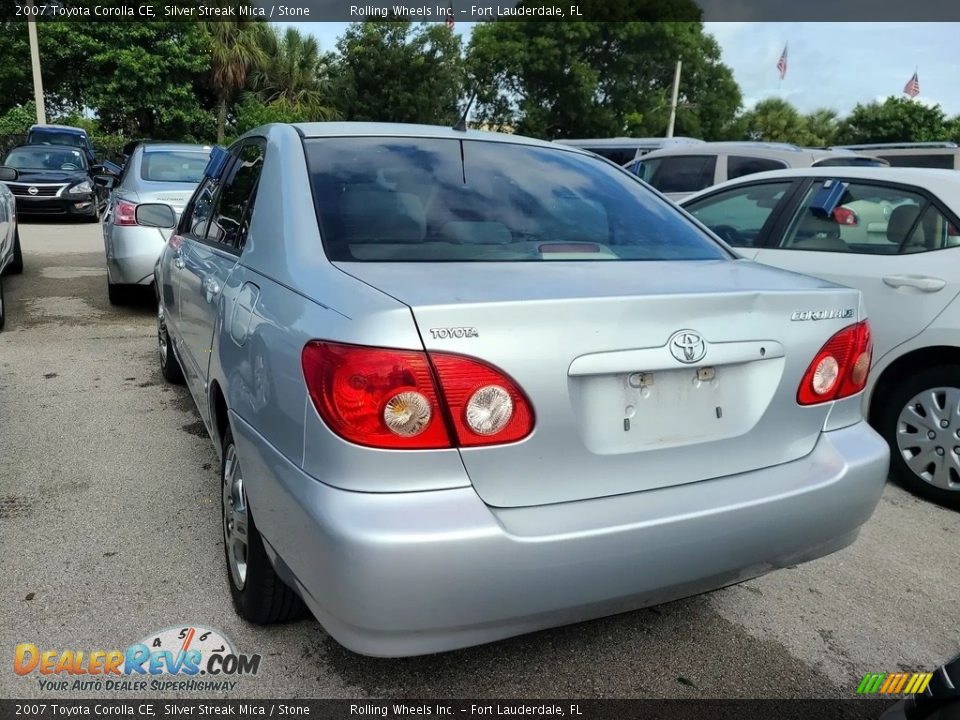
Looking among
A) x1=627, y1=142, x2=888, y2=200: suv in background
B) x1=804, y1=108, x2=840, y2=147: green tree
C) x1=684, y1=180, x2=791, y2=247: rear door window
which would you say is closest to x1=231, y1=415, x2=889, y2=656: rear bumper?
x1=684, y1=180, x2=791, y2=247: rear door window

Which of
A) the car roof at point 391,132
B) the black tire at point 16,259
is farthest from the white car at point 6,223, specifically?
the car roof at point 391,132

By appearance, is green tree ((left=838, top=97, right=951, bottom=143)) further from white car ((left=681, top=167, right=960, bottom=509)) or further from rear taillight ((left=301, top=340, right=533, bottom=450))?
rear taillight ((left=301, top=340, right=533, bottom=450))

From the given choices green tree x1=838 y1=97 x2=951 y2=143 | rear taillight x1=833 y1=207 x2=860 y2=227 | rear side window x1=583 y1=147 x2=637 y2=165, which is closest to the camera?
rear taillight x1=833 y1=207 x2=860 y2=227

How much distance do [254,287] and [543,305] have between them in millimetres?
970

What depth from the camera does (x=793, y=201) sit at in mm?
4387

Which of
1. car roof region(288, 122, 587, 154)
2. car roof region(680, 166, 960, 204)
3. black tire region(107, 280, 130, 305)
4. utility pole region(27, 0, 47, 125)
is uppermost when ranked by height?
utility pole region(27, 0, 47, 125)

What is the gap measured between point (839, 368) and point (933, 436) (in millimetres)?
1849

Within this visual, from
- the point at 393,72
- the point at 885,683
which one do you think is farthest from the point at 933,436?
the point at 393,72

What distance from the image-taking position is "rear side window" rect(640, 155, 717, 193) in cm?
984

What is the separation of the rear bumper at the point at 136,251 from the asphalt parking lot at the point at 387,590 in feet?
8.75

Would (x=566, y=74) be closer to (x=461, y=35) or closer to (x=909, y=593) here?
(x=461, y=35)

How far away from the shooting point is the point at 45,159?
15.7 m

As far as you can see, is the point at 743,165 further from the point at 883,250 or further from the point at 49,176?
the point at 49,176

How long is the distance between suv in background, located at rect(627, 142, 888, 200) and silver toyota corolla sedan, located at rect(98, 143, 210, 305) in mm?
4965
